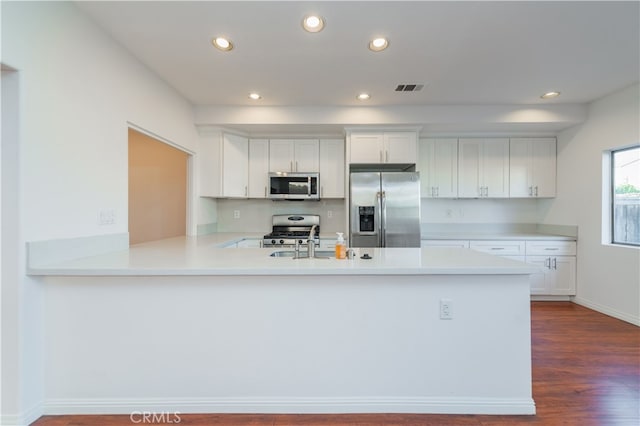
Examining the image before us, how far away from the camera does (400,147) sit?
3582 mm

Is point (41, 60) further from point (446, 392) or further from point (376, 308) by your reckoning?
point (446, 392)

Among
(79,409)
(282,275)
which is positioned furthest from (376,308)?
(79,409)

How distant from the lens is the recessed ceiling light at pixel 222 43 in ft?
6.77

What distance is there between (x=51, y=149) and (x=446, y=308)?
2.48 metres

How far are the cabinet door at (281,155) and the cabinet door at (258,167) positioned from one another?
0.23 ft

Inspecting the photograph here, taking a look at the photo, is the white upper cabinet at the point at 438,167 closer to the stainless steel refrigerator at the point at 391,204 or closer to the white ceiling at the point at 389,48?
the stainless steel refrigerator at the point at 391,204

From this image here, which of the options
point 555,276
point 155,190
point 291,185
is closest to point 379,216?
point 291,185

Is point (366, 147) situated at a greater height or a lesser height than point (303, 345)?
greater

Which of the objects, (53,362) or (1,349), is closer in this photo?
(1,349)

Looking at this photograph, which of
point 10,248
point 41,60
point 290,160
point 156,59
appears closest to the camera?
point 10,248

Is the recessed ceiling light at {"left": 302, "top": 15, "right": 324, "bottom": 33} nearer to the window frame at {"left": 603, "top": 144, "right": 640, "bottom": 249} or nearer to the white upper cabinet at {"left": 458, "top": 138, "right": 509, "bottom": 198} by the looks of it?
the white upper cabinet at {"left": 458, "top": 138, "right": 509, "bottom": 198}

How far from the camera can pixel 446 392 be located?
165 centimetres

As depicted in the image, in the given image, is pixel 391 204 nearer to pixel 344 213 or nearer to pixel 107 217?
pixel 344 213

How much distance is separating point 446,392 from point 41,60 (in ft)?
9.89
